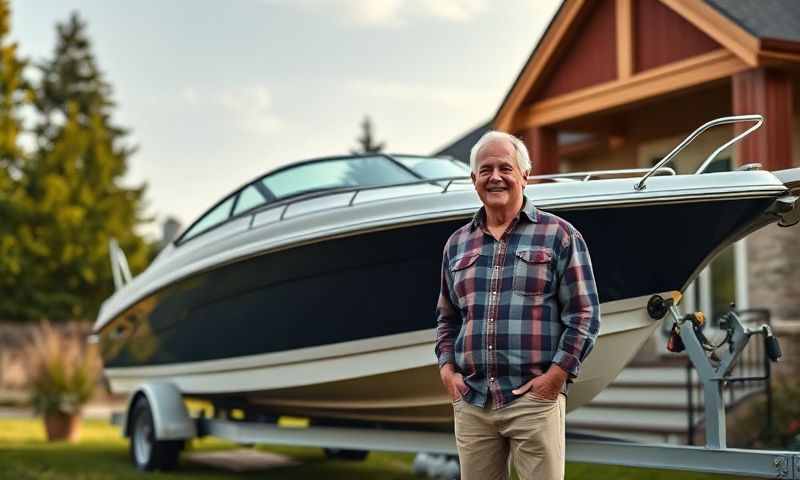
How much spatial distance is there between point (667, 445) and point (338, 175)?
9.93 feet

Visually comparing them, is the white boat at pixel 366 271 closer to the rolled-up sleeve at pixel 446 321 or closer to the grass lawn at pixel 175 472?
the grass lawn at pixel 175 472

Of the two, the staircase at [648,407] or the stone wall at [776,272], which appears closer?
the staircase at [648,407]

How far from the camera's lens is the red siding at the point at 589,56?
1016 cm

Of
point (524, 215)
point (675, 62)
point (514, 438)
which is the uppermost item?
point (675, 62)

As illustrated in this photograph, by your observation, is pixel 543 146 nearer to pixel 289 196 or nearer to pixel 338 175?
pixel 338 175

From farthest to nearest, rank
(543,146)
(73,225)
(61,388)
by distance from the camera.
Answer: (73,225) < (543,146) < (61,388)

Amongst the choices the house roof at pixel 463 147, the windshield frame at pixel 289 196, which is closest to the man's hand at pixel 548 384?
the windshield frame at pixel 289 196

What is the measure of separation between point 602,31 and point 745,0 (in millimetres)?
1682

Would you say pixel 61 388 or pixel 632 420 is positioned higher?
pixel 61 388

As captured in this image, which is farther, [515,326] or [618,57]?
[618,57]

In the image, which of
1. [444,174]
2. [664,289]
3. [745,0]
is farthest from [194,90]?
[664,289]

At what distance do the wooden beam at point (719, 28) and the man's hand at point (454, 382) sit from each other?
613 cm

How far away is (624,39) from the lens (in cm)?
984

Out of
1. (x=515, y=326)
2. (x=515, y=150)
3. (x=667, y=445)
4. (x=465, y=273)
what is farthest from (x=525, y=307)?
(x=667, y=445)
